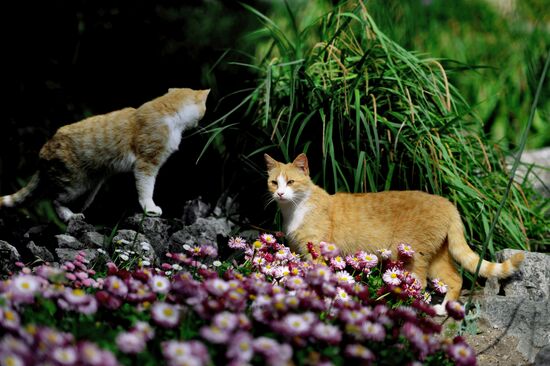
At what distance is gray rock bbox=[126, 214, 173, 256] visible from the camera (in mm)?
3416

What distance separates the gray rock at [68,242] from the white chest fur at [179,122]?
692mm

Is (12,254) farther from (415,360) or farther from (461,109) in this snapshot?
(461,109)

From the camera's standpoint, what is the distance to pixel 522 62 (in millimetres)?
6293

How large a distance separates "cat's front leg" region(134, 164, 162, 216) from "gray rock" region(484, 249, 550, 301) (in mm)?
1884

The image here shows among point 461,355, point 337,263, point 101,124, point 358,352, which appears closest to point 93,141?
point 101,124

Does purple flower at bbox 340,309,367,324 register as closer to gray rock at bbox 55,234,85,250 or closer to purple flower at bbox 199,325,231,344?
purple flower at bbox 199,325,231,344

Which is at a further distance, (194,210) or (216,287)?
(194,210)

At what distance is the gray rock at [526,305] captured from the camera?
3016 millimetres

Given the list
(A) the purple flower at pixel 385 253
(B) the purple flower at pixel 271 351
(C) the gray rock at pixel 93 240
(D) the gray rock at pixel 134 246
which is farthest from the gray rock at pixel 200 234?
(B) the purple flower at pixel 271 351

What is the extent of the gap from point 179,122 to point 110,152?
16.3 inches

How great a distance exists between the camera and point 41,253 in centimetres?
315

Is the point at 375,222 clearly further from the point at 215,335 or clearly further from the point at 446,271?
the point at 215,335

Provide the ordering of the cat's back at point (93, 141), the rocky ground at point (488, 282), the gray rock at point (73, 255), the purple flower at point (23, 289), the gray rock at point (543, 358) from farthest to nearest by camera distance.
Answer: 1. the cat's back at point (93, 141)
2. the gray rock at point (73, 255)
3. the rocky ground at point (488, 282)
4. the gray rock at point (543, 358)
5. the purple flower at point (23, 289)

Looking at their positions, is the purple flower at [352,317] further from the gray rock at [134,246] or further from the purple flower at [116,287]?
the gray rock at [134,246]
